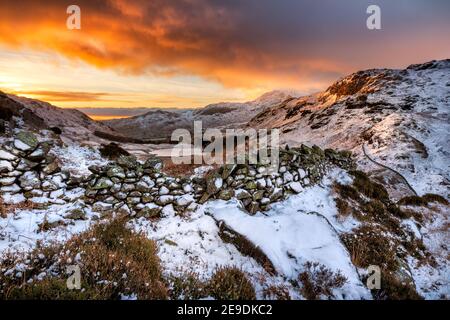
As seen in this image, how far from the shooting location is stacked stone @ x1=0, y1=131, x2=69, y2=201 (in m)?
6.20

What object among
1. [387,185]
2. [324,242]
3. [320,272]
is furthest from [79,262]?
[387,185]

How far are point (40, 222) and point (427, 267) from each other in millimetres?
11005

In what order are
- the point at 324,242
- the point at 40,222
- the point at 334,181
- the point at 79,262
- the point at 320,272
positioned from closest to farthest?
the point at 79,262
the point at 320,272
the point at 40,222
the point at 324,242
the point at 334,181

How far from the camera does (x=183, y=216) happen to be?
7199mm

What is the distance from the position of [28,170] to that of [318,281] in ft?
25.5

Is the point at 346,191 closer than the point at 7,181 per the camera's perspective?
No

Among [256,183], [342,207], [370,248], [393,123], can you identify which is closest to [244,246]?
[256,183]

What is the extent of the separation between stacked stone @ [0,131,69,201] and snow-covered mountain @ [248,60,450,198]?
19.1 meters

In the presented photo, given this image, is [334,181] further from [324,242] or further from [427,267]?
[324,242]

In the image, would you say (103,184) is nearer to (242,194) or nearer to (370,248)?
(242,194)

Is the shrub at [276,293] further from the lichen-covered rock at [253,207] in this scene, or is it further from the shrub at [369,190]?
the shrub at [369,190]

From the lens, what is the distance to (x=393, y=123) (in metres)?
28.1

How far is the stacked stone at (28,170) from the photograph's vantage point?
20.3 ft

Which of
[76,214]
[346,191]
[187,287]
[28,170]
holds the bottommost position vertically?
[187,287]
